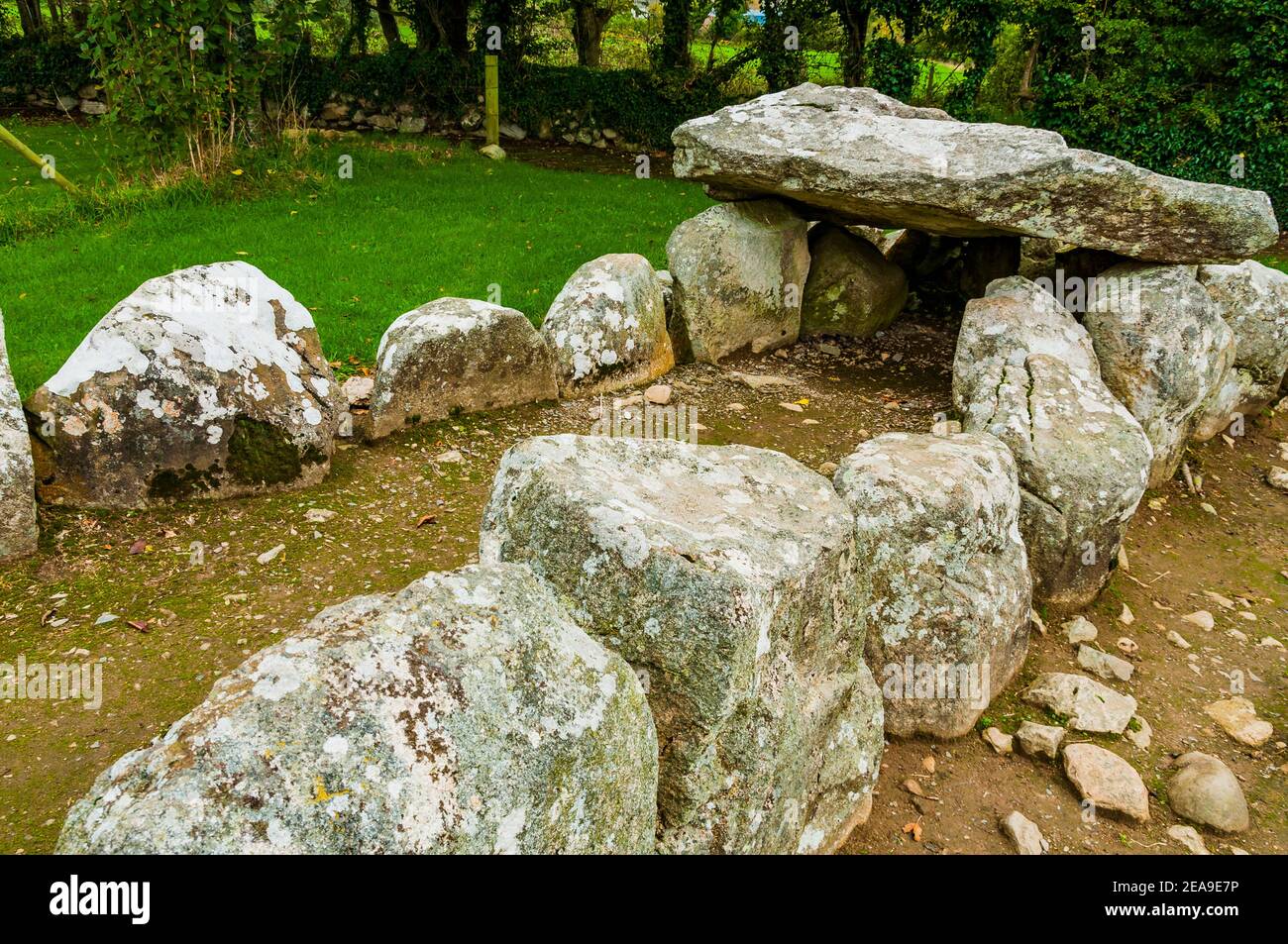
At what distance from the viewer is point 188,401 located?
17.8 feet

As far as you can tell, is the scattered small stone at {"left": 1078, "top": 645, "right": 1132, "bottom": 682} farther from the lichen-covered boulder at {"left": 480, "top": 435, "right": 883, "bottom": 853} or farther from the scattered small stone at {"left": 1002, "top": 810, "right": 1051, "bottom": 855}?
the lichen-covered boulder at {"left": 480, "top": 435, "right": 883, "bottom": 853}

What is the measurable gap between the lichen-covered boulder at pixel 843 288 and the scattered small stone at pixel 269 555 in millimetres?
5575

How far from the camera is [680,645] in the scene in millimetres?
3098

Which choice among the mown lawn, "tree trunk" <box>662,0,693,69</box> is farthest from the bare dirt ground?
"tree trunk" <box>662,0,693,69</box>

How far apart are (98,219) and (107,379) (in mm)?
6216

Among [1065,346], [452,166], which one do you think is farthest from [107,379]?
[452,166]

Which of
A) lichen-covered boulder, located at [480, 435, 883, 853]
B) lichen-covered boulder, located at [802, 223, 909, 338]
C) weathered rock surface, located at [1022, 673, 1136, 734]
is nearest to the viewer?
lichen-covered boulder, located at [480, 435, 883, 853]

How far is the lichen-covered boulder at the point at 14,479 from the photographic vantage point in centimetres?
482

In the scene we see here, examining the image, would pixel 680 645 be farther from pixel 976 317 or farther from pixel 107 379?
pixel 976 317

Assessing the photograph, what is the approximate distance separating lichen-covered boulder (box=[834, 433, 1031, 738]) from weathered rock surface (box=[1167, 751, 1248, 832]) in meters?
0.96

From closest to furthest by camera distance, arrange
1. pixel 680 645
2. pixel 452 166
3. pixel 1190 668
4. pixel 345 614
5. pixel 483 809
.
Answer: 1. pixel 483 809
2. pixel 345 614
3. pixel 680 645
4. pixel 1190 668
5. pixel 452 166

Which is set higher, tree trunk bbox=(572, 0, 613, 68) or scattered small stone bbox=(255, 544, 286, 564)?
tree trunk bbox=(572, 0, 613, 68)

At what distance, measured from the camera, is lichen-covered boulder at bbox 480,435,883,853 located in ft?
10.2

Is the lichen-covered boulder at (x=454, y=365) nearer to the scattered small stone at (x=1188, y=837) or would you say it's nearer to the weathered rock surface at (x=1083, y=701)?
the weathered rock surface at (x=1083, y=701)
